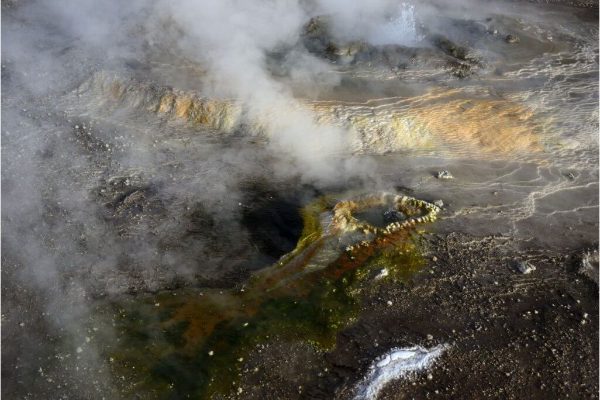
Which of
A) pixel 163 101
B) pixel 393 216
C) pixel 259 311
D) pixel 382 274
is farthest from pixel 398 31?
pixel 259 311

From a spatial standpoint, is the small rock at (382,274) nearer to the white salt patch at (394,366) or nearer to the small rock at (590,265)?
the white salt patch at (394,366)

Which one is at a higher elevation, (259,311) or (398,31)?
(398,31)

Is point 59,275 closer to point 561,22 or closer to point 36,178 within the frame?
point 36,178

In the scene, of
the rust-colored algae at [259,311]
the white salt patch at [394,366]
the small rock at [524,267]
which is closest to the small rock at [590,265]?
the small rock at [524,267]

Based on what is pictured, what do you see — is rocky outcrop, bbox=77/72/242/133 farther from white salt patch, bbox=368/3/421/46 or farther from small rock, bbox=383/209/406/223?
white salt patch, bbox=368/3/421/46

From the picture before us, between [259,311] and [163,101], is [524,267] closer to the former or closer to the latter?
[259,311]


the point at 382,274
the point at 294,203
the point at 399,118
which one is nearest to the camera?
the point at 382,274

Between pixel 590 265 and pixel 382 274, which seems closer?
pixel 382 274
